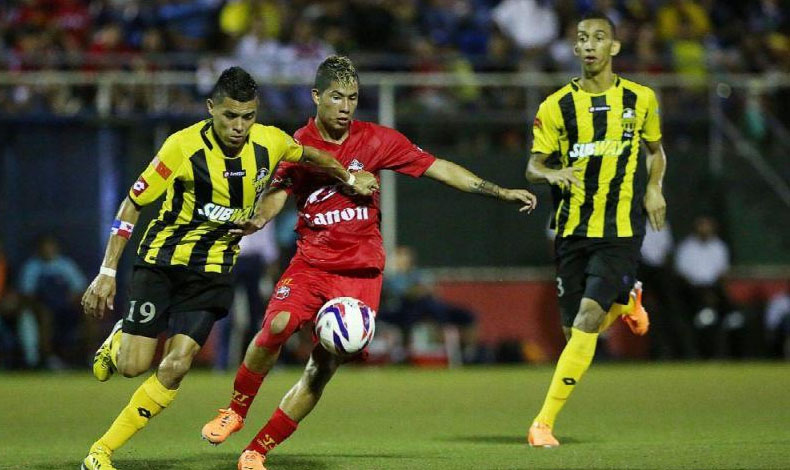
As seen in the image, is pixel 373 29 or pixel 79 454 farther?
pixel 373 29

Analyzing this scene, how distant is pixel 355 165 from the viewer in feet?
25.1

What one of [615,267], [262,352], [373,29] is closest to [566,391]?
[615,267]

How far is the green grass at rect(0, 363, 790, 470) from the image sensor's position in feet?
24.6

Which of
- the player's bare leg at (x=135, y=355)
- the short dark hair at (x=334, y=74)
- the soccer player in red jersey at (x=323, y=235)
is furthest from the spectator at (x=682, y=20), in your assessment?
the player's bare leg at (x=135, y=355)

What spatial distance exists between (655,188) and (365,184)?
7.71 ft

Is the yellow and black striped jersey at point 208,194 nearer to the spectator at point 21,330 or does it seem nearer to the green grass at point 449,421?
the green grass at point 449,421

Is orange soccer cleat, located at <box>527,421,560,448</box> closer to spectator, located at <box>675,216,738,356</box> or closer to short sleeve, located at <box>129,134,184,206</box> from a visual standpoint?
→ short sleeve, located at <box>129,134,184,206</box>

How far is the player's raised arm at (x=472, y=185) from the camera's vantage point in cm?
753

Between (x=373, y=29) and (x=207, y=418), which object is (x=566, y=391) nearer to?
(x=207, y=418)

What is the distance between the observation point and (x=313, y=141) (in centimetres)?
769

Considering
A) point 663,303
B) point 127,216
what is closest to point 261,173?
point 127,216

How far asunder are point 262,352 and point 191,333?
1.35 ft

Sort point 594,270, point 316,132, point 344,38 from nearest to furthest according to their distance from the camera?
point 316,132 < point 594,270 < point 344,38

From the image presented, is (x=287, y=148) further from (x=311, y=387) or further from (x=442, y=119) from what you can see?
(x=442, y=119)
